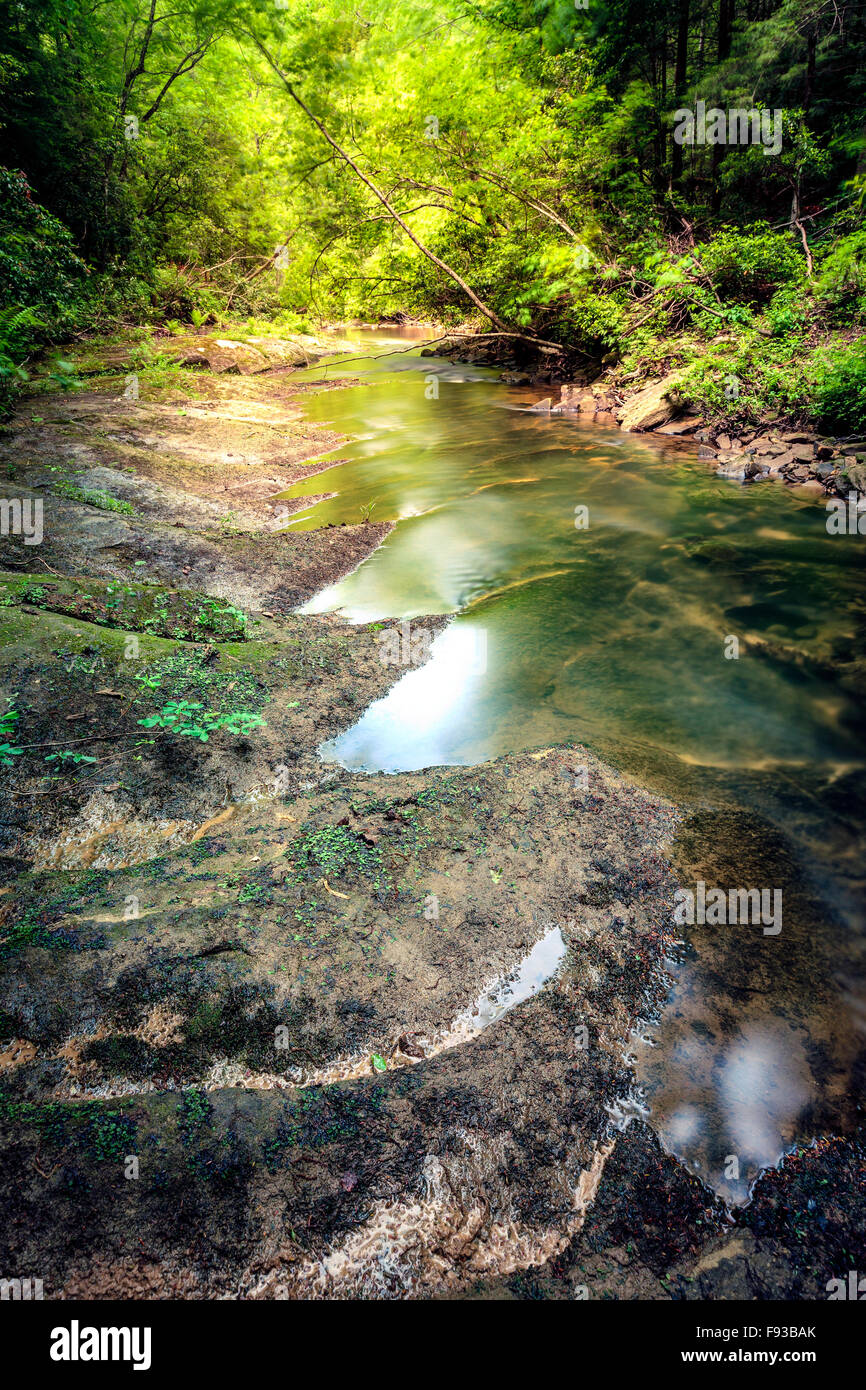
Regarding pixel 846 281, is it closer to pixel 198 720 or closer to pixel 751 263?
pixel 751 263

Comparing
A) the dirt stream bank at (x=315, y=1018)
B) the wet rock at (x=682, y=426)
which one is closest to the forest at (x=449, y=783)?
the dirt stream bank at (x=315, y=1018)

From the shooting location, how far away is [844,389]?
10.8 m

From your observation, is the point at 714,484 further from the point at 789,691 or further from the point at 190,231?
the point at 190,231

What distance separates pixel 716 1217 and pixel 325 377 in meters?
27.6

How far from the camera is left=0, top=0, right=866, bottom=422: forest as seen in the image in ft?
42.7

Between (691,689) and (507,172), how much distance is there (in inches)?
730

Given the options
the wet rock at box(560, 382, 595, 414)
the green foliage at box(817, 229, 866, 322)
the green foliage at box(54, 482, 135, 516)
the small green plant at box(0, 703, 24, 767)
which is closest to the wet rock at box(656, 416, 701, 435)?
the green foliage at box(817, 229, 866, 322)

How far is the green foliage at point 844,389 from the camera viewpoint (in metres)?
10.7

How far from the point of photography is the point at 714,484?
11953 millimetres

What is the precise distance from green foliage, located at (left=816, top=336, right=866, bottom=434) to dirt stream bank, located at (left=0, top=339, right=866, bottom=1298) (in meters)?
10.3

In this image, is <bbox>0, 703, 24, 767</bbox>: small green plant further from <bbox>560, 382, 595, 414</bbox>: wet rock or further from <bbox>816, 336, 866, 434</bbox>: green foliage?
<bbox>560, 382, 595, 414</bbox>: wet rock

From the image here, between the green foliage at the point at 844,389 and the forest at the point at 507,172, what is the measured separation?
0.13 ft

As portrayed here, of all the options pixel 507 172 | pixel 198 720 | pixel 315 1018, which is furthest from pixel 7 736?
pixel 507 172
